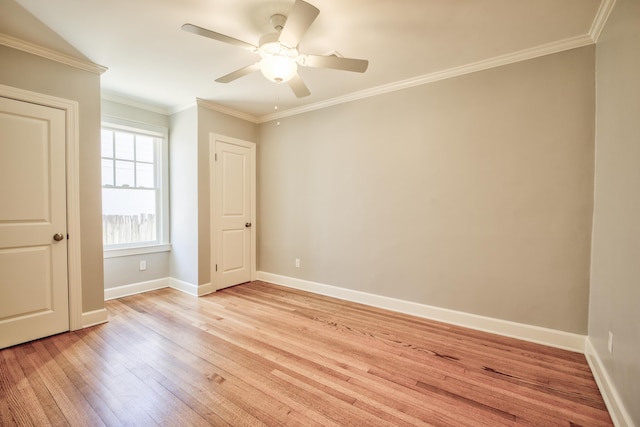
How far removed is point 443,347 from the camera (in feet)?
7.82

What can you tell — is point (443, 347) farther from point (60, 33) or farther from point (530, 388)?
point (60, 33)

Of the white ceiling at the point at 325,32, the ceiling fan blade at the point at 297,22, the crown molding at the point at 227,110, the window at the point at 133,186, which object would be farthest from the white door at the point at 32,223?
the ceiling fan blade at the point at 297,22

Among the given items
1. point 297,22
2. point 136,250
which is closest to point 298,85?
point 297,22

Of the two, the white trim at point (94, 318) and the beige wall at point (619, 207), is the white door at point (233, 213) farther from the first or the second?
the beige wall at point (619, 207)

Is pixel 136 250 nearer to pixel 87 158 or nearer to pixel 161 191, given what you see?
pixel 161 191

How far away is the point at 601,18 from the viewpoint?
1.96m

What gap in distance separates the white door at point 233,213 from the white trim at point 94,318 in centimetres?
131

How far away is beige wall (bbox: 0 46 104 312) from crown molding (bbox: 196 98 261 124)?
1.14m

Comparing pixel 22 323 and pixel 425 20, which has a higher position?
pixel 425 20

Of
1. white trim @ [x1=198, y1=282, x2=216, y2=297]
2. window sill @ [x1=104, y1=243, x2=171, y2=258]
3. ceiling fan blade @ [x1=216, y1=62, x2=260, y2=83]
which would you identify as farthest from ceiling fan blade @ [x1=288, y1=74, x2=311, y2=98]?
window sill @ [x1=104, y1=243, x2=171, y2=258]

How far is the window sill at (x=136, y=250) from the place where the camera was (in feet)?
11.5

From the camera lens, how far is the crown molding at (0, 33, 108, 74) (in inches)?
89.4

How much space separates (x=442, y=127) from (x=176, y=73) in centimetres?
285

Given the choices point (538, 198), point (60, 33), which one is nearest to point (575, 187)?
point (538, 198)
